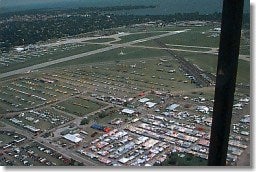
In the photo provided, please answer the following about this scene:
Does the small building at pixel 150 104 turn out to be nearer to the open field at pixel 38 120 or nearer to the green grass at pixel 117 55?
the open field at pixel 38 120

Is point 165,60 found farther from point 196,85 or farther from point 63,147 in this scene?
point 63,147

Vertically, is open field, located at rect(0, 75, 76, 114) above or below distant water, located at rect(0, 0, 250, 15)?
below

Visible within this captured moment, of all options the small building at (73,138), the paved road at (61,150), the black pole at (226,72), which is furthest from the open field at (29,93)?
the black pole at (226,72)

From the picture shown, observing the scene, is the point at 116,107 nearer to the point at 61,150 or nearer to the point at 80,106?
the point at 80,106

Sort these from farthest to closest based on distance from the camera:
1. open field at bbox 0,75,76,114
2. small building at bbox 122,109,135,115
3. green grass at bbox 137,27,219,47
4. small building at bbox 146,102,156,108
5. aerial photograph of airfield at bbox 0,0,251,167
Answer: green grass at bbox 137,27,219,47, open field at bbox 0,75,76,114, small building at bbox 146,102,156,108, small building at bbox 122,109,135,115, aerial photograph of airfield at bbox 0,0,251,167

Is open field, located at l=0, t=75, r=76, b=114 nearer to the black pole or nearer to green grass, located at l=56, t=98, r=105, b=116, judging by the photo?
green grass, located at l=56, t=98, r=105, b=116

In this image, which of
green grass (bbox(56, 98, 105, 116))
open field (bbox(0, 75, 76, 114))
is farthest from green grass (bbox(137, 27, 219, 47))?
green grass (bbox(56, 98, 105, 116))

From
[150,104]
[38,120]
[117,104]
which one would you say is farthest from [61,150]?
[150,104]
